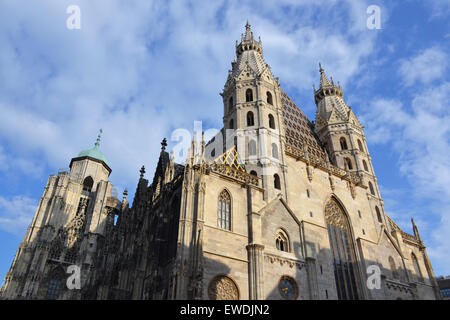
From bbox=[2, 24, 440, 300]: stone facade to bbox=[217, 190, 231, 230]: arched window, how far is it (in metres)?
0.08

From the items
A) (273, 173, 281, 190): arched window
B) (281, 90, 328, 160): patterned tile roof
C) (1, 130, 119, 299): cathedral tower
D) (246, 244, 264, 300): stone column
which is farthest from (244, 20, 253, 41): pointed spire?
(1, 130, 119, 299): cathedral tower

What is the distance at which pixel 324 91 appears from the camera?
125 feet

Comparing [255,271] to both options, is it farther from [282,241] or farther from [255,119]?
[255,119]

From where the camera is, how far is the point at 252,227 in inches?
796

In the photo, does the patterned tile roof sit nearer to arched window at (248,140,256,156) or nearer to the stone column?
arched window at (248,140,256,156)

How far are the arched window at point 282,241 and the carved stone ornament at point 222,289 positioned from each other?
4.47m

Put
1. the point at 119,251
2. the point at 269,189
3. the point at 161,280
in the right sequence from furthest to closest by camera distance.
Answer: the point at 119,251, the point at 269,189, the point at 161,280

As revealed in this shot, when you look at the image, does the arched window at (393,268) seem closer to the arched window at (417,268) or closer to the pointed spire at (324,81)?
the arched window at (417,268)

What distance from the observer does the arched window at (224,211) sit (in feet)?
65.2
